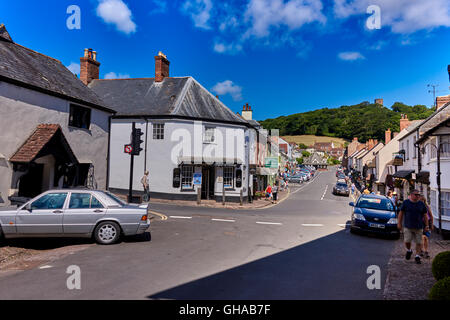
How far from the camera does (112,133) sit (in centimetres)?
2527

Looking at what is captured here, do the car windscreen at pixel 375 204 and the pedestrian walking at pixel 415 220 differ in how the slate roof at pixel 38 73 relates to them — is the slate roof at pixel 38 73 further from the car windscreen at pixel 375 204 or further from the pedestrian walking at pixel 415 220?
the pedestrian walking at pixel 415 220

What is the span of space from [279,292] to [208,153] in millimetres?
19569

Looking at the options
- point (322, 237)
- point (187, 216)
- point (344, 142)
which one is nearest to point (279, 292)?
point (322, 237)

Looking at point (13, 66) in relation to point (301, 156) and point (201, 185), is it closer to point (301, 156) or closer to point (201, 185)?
point (201, 185)

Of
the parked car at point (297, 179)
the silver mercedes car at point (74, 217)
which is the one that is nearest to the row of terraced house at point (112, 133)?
the silver mercedes car at point (74, 217)

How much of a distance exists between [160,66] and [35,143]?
700 inches

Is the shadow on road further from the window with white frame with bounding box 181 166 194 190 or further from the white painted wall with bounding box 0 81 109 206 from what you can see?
the window with white frame with bounding box 181 166 194 190

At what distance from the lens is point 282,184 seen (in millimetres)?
46281

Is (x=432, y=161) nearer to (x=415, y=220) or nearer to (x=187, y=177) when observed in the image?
(x=415, y=220)

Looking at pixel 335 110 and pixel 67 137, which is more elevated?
pixel 335 110

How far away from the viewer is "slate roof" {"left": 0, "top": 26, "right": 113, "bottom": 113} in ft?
39.1

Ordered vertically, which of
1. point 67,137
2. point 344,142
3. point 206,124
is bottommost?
point 67,137

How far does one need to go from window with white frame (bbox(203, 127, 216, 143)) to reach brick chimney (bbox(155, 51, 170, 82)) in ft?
23.2

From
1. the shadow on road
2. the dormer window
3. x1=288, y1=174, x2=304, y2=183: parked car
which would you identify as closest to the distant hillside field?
x1=288, y1=174, x2=304, y2=183: parked car
